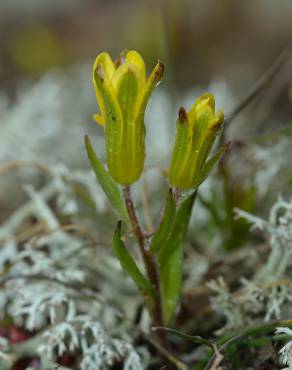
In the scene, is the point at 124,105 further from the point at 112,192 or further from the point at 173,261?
the point at 173,261

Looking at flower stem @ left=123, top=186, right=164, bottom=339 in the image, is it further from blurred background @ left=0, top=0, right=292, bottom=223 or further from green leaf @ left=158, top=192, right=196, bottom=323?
blurred background @ left=0, top=0, right=292, bottom=223

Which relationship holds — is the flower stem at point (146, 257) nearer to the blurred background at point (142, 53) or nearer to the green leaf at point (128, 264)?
the green leaf at point (128, 264)

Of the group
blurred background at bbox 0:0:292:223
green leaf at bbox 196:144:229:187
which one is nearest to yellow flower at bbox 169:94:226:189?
green leaf at bbox 196:144:229:187

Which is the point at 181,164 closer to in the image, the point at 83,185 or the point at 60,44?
the point at 83,185

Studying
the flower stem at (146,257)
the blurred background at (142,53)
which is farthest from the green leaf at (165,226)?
the blurred background at (142,53)

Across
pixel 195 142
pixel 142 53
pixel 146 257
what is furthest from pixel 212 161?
pixel 142 53
